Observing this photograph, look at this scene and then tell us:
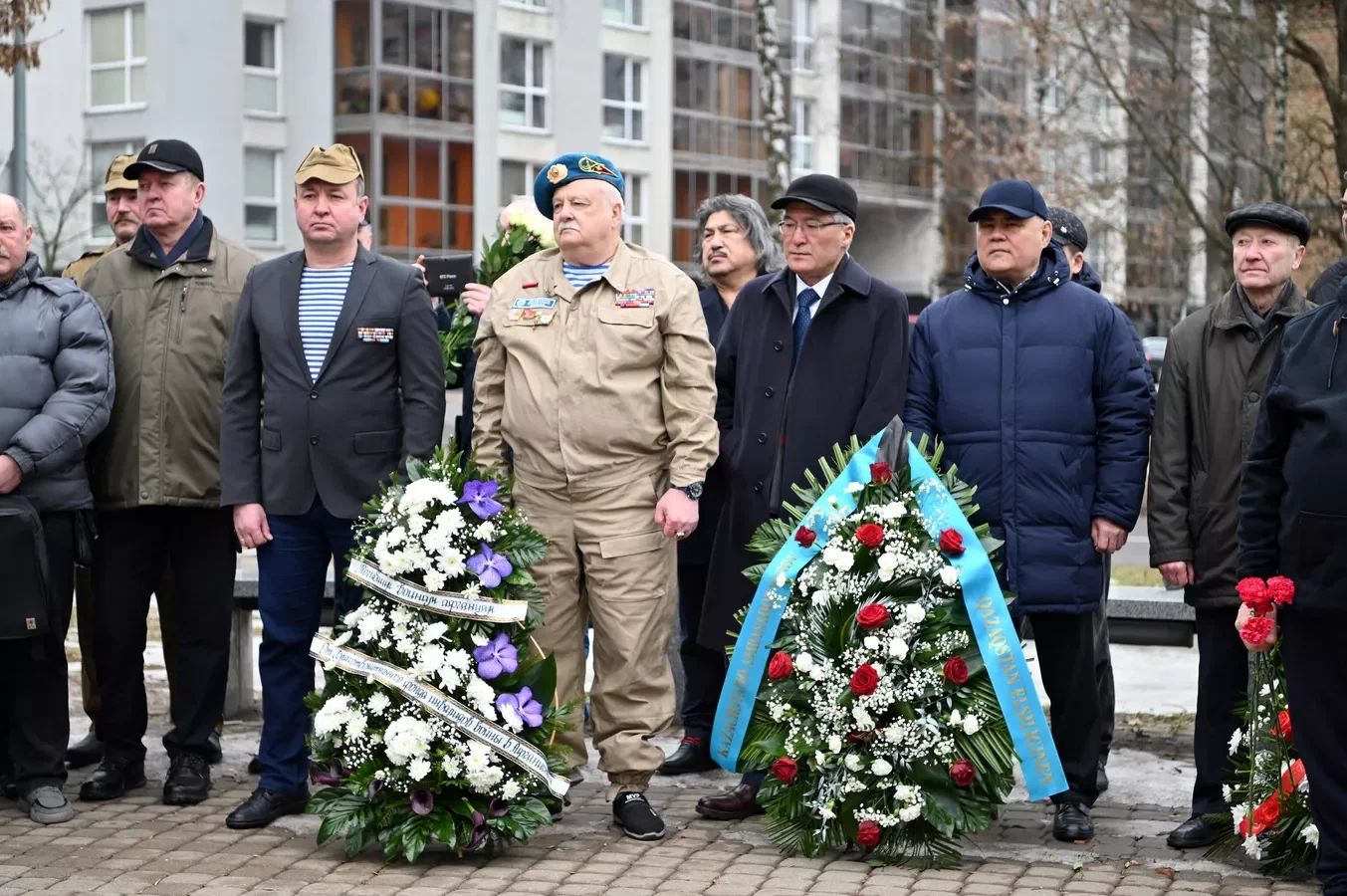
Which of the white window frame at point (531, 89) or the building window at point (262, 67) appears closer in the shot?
the building window at point (262, 67)

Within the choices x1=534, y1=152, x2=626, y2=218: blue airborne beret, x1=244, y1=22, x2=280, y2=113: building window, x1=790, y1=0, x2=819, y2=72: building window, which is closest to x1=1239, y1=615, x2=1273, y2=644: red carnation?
x1=534, y1=152, x2=626, y2=218: blue airborne beret

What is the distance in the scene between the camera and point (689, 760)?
7.60 meters

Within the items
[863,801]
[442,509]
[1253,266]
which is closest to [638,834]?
[863,801]

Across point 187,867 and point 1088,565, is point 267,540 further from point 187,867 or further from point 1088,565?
point 1088,565

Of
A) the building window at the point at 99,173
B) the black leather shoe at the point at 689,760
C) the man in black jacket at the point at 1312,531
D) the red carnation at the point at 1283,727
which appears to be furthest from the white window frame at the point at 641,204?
the man in black jacket at the point at 1312,531

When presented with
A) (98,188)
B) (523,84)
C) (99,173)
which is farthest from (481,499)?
(523,84)

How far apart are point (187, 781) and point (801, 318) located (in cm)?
281

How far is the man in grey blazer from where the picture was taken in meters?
6.68

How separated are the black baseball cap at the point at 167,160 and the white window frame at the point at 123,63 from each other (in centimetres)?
3295

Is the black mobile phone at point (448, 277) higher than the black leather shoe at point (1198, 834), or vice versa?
the black mobile phone at point (448, 277)

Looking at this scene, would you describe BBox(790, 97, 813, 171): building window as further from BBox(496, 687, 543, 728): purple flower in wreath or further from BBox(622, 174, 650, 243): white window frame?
BBox(496, 687, 543, 728): purple flower in wreath

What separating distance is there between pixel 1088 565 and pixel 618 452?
1.63 m

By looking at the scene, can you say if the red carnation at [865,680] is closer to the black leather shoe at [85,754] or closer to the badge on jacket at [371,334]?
the badge on jacket at [371,334]

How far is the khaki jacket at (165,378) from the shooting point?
6961mm
